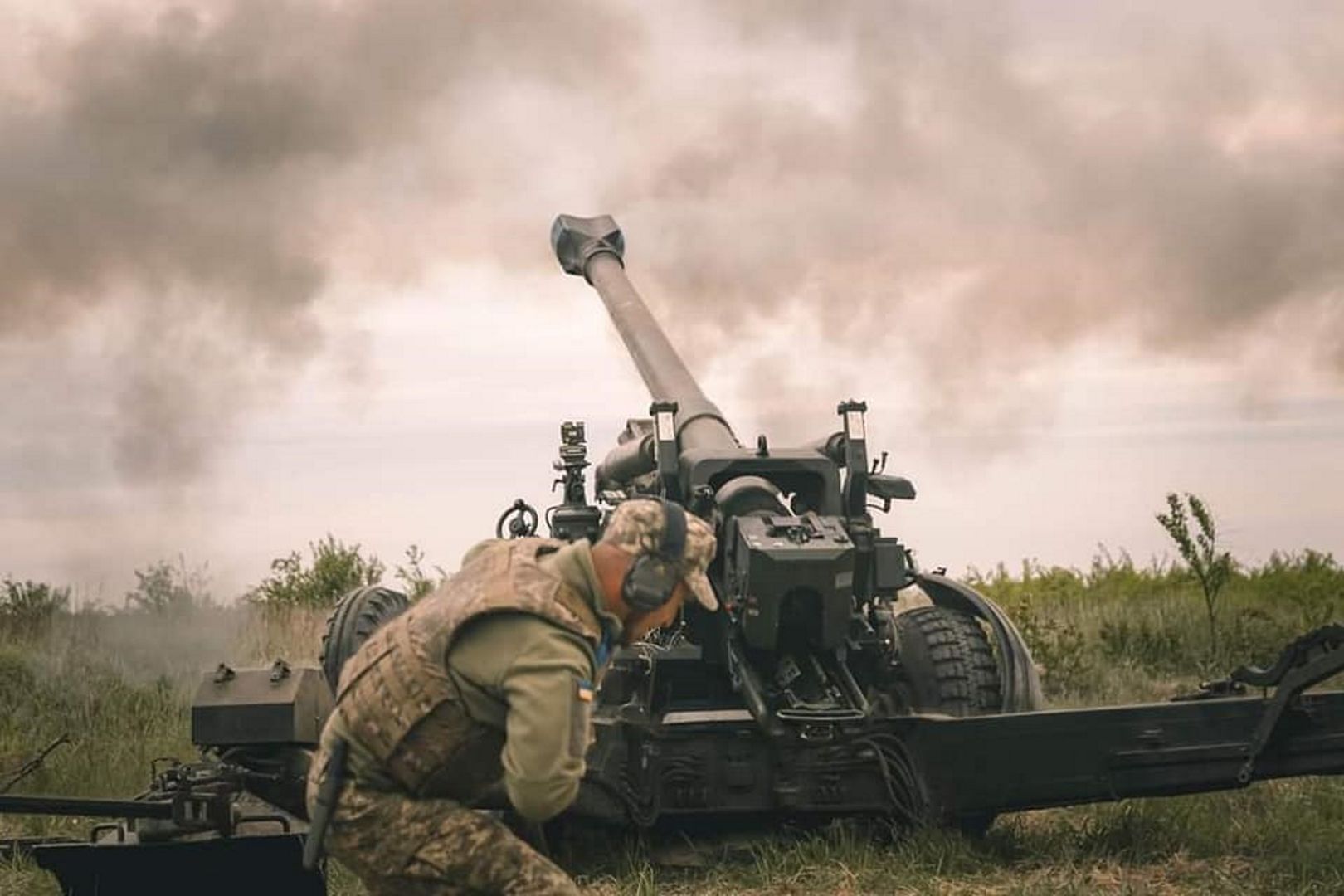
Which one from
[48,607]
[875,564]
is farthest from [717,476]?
[48,607]

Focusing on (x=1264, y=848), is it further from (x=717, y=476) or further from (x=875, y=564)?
(x=717, y=476)

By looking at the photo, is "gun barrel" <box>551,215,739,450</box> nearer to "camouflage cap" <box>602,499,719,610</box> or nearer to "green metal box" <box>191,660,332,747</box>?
"green metal box" <box>191,660,332,747</box>

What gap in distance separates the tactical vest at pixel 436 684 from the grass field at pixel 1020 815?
104 inches

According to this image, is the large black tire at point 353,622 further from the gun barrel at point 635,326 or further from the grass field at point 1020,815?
the gun barrel at point 635,326

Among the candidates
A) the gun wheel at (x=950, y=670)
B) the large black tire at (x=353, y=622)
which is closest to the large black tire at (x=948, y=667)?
the gun wheel at (x=950, y=670)

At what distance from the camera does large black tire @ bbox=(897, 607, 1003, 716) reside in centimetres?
855

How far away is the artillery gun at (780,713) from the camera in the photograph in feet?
23.7

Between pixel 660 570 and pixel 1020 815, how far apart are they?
4.81m

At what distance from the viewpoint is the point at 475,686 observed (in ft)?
15.8

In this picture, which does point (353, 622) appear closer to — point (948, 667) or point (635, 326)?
point (635, 326)

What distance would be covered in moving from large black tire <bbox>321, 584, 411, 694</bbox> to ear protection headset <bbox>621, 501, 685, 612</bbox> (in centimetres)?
397

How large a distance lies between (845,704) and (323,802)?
11.6 ft

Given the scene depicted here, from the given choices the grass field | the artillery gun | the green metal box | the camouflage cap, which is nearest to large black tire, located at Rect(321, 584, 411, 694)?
the artillery gun

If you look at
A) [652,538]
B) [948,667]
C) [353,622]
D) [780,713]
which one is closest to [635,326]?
[353,622]
